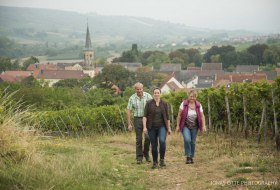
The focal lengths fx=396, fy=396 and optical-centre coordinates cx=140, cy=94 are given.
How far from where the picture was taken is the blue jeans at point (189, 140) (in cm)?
827

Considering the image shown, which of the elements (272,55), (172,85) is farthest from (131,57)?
(172,85)

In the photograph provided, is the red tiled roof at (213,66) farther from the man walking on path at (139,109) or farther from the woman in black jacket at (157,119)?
the woman in black jacket at (157,119)

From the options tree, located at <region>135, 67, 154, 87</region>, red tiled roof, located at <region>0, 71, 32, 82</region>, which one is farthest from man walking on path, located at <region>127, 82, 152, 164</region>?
red tiled roof, located at <region>0, 71, 32, 82</region>

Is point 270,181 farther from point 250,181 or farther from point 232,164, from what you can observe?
point 232,164

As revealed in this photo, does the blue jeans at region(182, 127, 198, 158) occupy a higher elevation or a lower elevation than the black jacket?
lower

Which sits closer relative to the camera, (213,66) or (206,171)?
(206,171)

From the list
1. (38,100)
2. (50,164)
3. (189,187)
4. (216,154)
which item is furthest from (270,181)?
(38,100)

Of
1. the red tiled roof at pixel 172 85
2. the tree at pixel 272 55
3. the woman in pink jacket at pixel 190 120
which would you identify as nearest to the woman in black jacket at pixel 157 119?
the woman in pink jacket at pixel 190 120

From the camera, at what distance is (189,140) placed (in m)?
8.27

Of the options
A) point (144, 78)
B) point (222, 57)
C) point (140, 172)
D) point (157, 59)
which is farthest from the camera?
point (157, 59)

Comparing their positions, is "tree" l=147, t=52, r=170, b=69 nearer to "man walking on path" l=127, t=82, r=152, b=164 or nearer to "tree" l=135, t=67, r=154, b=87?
"tree" l=135, t=67, r=154, b=87

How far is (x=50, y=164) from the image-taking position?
22.7 feet

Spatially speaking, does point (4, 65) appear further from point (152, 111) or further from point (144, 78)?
point (152, 111)

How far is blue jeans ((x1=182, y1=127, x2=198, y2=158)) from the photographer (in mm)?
8273
